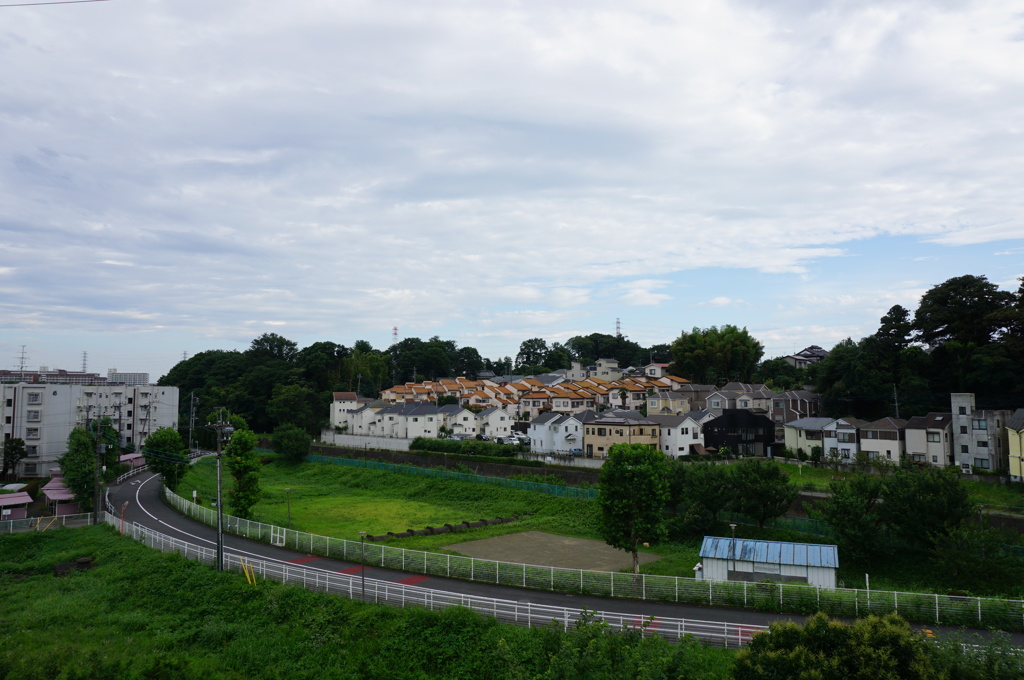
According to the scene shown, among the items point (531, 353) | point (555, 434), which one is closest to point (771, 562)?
point (555, 434)

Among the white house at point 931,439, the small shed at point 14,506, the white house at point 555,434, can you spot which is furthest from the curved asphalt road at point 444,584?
the white house at point 555,434

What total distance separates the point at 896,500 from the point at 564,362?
292 feet

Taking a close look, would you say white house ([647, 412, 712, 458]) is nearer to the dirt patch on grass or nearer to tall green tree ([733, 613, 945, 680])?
the dirt patch on grass

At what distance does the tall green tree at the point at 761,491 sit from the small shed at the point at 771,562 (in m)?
7.69

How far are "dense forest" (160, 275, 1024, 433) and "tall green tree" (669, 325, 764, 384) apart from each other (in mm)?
144

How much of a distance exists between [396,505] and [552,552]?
17.4 metres

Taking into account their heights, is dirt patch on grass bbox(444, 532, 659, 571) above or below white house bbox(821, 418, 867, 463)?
below

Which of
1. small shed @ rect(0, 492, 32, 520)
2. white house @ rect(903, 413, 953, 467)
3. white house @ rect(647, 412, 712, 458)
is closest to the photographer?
small shed @ rect(0, 492, 32, 520)

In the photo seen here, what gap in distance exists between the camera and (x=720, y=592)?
19.8 m

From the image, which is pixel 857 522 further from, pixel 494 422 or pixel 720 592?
pixel 494 422

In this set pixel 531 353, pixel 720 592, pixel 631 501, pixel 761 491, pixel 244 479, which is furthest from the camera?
→ pixel 531 353

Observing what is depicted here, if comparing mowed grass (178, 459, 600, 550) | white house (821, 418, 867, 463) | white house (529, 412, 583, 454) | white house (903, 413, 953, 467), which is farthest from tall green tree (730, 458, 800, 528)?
white house (529, 412, 583, 454)

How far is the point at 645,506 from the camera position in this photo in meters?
24.8

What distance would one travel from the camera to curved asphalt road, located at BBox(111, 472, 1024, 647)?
18578 millimetres
